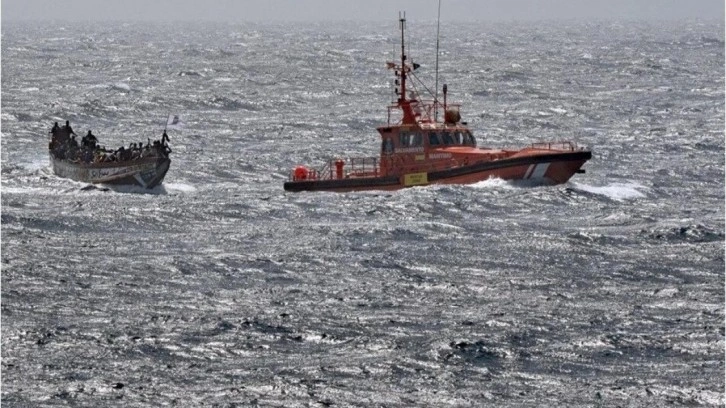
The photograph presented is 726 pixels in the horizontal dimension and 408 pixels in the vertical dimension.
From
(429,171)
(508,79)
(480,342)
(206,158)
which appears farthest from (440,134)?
(508,79)

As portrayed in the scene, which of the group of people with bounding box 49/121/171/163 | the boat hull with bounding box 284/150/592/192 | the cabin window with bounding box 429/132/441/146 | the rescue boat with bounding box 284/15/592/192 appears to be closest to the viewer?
the boat hull with bounding box 284/150/592/192

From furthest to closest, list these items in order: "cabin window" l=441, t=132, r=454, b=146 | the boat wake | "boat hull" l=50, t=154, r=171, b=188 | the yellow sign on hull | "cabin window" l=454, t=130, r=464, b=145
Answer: "boat hull" l=50, t=154, r=171, b=188 < "cabin window" l=454, t=130, r=464, b=145 < "cabin window" l=441, t=132, r=454, b=146 < the yellow sign on hull < the boat wake

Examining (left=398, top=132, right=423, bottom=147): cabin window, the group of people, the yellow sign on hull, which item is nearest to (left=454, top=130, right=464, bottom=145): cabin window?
(left=398, top=132, right=423, bottom=147): cabin window

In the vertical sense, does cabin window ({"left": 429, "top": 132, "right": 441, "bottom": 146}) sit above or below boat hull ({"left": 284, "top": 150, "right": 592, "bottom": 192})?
above

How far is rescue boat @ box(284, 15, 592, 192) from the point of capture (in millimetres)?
59656

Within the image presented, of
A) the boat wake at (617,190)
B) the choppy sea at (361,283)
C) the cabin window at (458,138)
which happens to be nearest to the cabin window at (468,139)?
the cabin window at (458,138)

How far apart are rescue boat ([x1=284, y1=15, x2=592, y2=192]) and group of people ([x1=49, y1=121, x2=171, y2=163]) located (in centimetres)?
545

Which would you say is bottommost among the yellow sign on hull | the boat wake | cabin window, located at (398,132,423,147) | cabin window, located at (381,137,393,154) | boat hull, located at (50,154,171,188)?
boat hull, located at (50,154,171,188)

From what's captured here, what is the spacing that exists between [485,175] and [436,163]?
245cm

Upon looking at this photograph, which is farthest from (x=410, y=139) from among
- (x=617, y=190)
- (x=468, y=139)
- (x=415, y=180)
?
(x=617, y=190)

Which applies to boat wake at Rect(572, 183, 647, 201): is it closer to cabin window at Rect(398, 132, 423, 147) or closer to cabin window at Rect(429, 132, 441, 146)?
cabin window at Rect(429, 132, 441, 146)

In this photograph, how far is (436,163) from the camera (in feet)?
201

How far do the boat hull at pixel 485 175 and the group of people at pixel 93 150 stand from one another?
659cm

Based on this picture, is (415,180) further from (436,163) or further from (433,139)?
(433,139)
